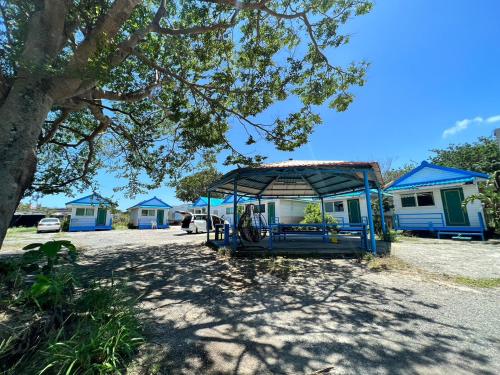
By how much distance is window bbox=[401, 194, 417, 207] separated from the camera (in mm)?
16156

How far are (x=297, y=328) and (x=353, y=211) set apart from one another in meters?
18.7

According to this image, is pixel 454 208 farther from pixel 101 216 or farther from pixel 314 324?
pixel 101 216

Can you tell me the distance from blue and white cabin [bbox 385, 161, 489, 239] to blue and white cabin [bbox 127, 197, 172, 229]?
2674 cm

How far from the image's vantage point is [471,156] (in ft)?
86.4

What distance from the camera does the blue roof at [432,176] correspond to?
13335 millimetres

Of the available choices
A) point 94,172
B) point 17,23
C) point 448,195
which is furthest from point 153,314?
point 448,195

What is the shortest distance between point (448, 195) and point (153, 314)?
17.8m

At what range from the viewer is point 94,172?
10703mm

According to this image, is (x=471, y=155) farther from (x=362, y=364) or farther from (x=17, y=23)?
(x=17, y=23)

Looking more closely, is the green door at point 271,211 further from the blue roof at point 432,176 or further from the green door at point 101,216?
the green door at point 101,216

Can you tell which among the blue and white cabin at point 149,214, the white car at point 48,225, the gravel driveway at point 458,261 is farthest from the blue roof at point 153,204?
the gravel driveway at point 458,261

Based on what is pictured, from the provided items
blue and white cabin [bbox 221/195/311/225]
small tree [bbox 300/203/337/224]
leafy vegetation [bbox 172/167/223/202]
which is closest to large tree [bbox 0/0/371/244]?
small tree [bbox 300/203/337/224]

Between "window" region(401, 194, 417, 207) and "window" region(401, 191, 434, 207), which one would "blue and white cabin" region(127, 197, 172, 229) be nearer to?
"window" region(401, 194, 417, 207)

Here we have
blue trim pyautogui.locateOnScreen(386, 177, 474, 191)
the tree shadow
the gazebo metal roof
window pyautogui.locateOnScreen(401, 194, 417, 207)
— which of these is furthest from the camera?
window pyautogui.locateOnScreen(401, 194, 417, 207)
